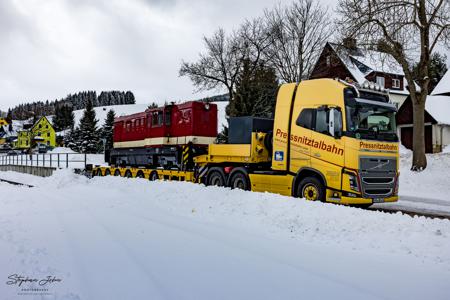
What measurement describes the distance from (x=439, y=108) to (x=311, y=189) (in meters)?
30.9

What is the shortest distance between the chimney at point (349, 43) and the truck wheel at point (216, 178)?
39.5 feet

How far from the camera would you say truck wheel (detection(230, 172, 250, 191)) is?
1300 centimetres

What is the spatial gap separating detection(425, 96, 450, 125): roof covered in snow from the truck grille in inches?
1069

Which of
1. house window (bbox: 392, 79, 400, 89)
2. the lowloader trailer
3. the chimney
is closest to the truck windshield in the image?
the lowloader trailer

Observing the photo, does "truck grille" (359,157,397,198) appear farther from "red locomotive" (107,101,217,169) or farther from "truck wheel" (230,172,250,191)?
"red locomotive" (107,101,217,169)

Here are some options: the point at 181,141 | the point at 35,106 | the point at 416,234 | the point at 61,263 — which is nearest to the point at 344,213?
the point at 416,234

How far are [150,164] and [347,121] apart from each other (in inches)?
465

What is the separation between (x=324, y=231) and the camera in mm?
A: 7473

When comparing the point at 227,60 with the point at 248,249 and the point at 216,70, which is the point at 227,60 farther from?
the point at 248,249

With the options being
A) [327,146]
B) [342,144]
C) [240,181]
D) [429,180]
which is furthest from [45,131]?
[342,144]

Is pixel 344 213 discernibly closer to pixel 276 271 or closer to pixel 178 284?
pixel 276 271

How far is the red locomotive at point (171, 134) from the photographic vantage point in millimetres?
17047

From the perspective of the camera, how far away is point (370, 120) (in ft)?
34.0

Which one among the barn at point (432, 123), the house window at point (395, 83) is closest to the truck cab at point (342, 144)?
the barn at point (432, 123)
